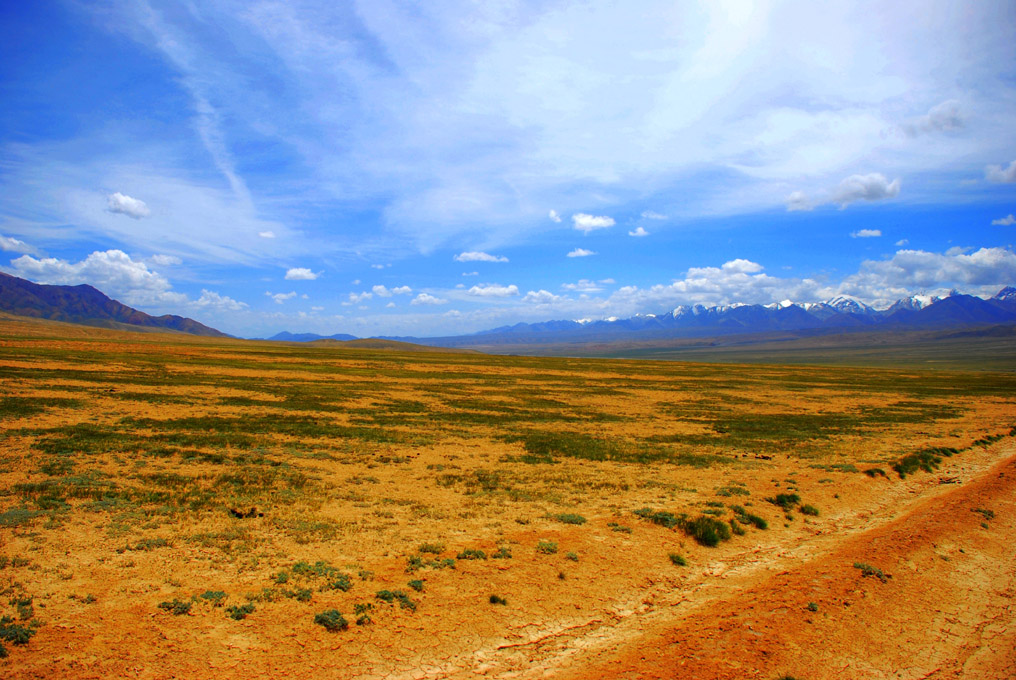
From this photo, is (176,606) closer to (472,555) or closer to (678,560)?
(472,555)

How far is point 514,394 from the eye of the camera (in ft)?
152

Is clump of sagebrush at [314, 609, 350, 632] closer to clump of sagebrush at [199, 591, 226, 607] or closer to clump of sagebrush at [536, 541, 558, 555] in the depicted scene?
clump of sagebrush at [199, 591, 226, 607]

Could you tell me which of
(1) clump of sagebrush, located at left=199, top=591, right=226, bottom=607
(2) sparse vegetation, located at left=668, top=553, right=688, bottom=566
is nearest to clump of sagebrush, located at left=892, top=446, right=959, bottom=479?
(2) sparse vegetation, located at left=668, top=553, right=688, bottom=566

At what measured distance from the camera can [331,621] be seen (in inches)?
331

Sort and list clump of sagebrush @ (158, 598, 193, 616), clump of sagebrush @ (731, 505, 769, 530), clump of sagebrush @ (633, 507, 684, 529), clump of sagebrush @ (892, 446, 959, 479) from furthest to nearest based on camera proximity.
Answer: clump of sagebrush @ (892, 446, 959, 479) → clump of sagebrush @ (731, 505, 769, 530) → clump of sagebrush @ (633, 507, 684, 529) → clump of sagebrush @ (158, 598, 193, 616)

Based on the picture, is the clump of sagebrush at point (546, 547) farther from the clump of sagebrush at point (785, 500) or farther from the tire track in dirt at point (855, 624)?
the clump of sagebrush at point (785, 500)

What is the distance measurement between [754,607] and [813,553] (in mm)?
4164

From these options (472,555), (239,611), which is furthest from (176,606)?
(472,555)

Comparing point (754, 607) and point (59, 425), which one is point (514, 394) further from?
point (754, 607)

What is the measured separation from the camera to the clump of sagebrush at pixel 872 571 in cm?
1117

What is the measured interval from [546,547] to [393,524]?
4358 millimetres

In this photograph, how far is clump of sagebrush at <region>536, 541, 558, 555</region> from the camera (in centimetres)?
1177

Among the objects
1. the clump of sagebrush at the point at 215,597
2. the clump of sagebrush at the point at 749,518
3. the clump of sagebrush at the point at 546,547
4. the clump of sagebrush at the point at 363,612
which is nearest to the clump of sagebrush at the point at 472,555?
the clump of sagebrush at the point at 546,547

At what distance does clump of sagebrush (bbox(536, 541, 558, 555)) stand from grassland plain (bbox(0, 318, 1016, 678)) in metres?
0.06
